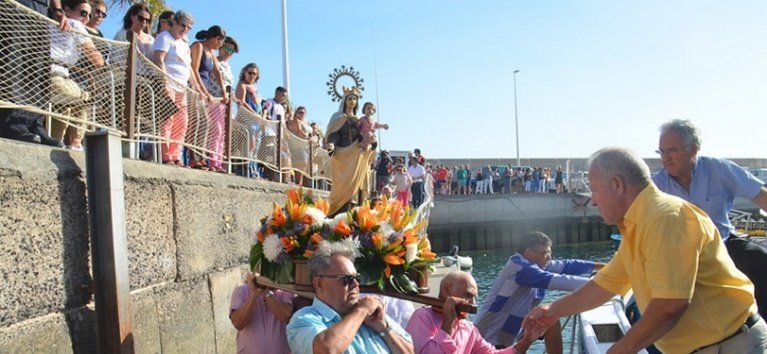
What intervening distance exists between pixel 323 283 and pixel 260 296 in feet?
2.89

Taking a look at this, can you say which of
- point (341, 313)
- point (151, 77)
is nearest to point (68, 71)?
point (151, 77)

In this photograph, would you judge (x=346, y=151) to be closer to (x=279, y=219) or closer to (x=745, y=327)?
(x=279, y=219)

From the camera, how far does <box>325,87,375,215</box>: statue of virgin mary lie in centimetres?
822

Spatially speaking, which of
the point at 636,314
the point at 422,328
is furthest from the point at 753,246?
the point at 422,328

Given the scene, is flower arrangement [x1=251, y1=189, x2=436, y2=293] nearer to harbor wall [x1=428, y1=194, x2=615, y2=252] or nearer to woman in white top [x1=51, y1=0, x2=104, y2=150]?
woman in white top [x1=51, y1=0, x2=104, y2=150]

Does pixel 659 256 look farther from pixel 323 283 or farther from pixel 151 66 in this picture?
pixel 151 66

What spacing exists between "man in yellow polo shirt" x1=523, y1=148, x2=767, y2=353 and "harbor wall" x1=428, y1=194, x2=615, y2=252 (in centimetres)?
2872

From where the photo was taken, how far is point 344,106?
8203 millimetres

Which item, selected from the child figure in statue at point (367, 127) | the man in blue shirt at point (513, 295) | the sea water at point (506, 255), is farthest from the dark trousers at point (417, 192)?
the man in blue shirt at point (513, 295)

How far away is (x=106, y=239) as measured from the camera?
3902mm

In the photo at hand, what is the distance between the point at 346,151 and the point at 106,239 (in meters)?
4.57

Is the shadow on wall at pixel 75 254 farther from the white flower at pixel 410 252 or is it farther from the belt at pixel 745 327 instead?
the belt at pixel 745 327

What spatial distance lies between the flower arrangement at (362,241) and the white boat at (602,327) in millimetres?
1155

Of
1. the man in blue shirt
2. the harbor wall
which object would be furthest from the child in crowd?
the harbor wall
